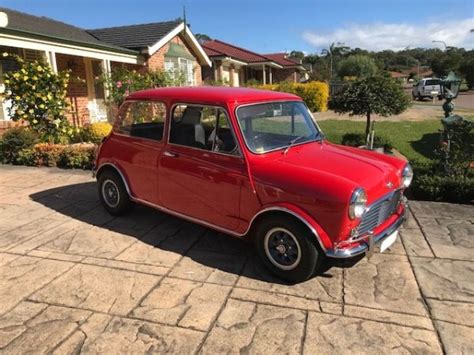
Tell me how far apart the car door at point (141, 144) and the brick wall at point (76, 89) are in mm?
9459

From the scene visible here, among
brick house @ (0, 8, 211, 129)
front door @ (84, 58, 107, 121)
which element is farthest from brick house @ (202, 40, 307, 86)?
front door @ (84, 58, 107, 121)

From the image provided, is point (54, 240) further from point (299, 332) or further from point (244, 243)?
point (299, 332)

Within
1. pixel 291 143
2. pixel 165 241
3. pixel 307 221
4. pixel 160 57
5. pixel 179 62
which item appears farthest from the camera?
pixel 179 62

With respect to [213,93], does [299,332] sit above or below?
below

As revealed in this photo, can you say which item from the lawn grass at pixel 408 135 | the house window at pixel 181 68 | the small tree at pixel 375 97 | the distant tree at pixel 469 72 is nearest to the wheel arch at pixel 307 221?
the lawn grass at pixel 408 135

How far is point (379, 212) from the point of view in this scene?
144 inches

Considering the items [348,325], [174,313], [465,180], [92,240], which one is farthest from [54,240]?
[465,180]

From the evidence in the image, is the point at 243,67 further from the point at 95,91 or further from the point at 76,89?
the point at 76,89

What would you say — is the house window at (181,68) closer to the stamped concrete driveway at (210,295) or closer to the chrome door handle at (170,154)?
the chrome door handle at (170,154)

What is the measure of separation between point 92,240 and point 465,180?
5.26m

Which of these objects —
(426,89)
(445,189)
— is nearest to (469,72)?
(426,89)

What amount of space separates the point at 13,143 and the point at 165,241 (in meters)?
6.53

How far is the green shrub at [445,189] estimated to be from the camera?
5.80 m

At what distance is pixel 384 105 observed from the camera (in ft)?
30.5
